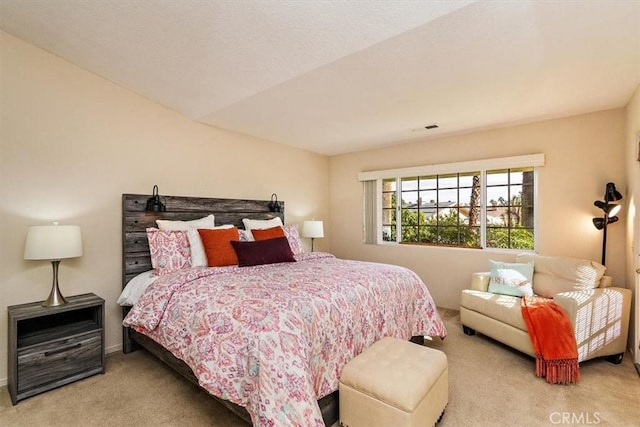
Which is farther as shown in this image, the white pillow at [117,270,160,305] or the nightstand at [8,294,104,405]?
the white pillow at [117,270,160,305]

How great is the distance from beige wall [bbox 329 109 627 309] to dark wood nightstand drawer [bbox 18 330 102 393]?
146 inches

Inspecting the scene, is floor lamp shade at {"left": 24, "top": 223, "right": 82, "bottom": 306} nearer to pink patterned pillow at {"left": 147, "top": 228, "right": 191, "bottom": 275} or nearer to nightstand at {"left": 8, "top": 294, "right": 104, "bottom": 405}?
nightstand at {"left": 8, "top": 294, "right": 104, "bottom": 405}

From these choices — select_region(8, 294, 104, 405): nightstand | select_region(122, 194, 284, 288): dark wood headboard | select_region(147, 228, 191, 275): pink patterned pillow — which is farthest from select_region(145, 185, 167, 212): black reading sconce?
select_region(8, 294, 104, 405): nightstand

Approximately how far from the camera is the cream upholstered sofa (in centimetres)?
243

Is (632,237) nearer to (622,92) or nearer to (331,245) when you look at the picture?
(622,92)

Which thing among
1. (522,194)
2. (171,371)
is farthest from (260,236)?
(522,194)

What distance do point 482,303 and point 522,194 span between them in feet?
5.19

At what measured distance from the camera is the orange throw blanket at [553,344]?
2.28 m

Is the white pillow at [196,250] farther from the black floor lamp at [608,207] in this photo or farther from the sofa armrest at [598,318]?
the black floor lamp at [608,207]

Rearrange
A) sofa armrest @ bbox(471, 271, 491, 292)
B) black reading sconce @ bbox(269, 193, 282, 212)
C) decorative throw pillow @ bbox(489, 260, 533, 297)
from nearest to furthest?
decorative throw pillow @ bbox(489, 260, 533, 297) < sofa armrest @ bbox(471, 271, 491, 292) < black reading sconce @ bbox(269, 193, 282, 212)

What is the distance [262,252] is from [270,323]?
1.48m

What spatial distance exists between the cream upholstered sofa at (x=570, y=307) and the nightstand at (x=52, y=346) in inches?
136

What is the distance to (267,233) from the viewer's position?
140 inches

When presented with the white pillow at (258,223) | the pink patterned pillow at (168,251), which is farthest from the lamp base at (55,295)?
the white pillow at (258,223)
